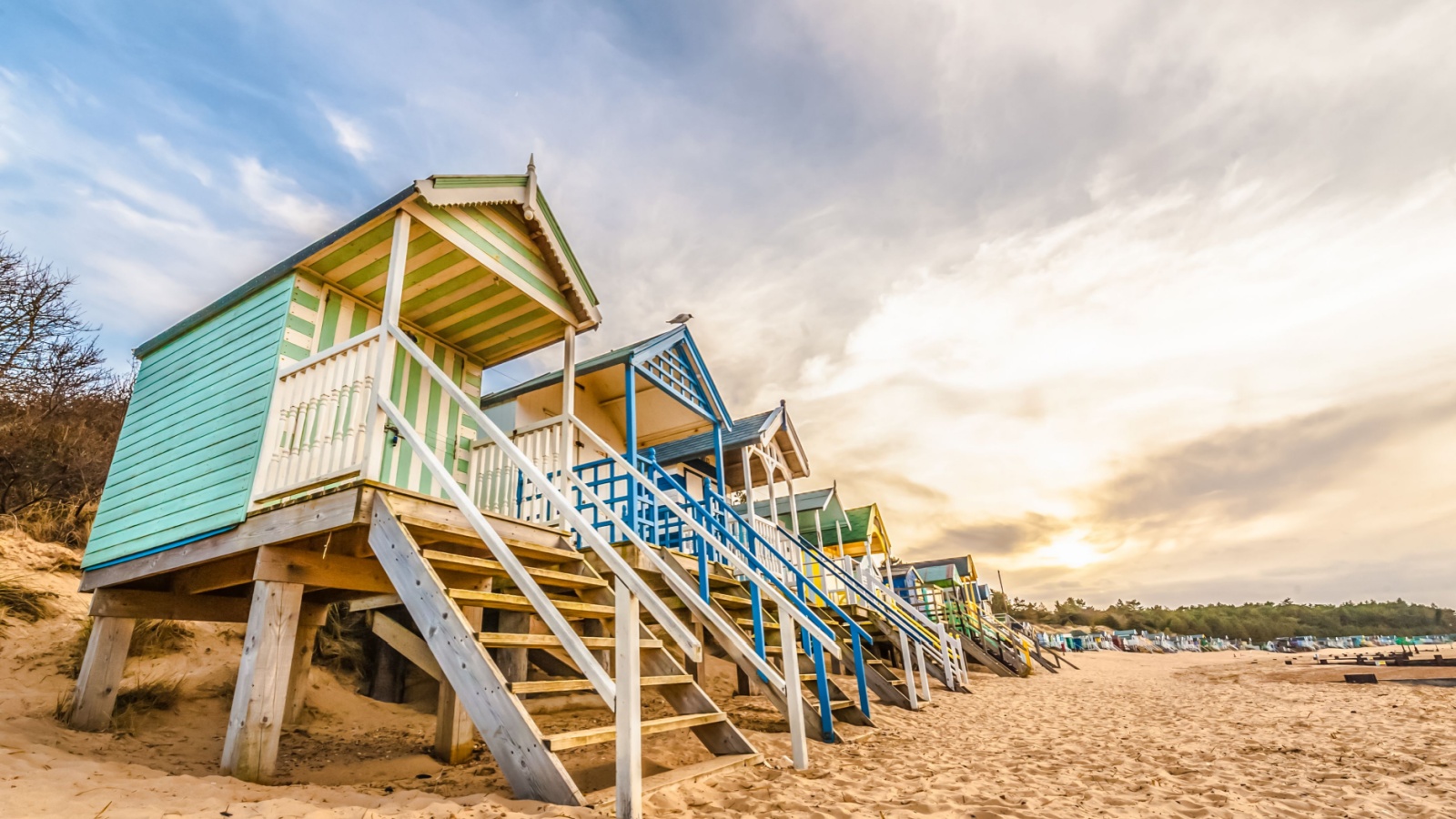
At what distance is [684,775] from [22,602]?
29.2ft

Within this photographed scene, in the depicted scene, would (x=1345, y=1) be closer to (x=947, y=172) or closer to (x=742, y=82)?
(x=947, y=172)

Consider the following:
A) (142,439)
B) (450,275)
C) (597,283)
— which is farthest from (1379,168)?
(142,439)

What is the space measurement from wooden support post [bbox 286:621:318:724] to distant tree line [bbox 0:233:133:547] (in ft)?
21.5

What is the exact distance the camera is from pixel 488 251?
20.0 ft

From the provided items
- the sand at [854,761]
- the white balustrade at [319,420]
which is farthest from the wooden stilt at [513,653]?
the white balustrade at [319,420]

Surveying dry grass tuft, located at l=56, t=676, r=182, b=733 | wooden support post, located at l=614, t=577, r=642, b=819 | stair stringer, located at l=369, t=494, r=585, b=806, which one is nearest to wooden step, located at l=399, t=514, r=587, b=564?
stair stringer, located at l=369, t=494, r=585, b=806

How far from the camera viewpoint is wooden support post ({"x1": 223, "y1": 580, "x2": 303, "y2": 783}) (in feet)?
12.5

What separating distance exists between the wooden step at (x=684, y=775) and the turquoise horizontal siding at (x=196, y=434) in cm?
379

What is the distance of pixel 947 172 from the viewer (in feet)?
35.7

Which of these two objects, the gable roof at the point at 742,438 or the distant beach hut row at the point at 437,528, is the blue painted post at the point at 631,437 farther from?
the gable roof at the point at 742,438

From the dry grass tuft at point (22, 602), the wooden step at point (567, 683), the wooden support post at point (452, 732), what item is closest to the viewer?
the wooden step at point (567, 683)

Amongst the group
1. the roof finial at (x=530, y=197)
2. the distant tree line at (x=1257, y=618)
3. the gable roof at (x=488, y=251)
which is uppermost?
the roof finial at (x=530, y=197)

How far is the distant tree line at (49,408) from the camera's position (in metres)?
10.5

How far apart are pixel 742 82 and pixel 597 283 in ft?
18.0
